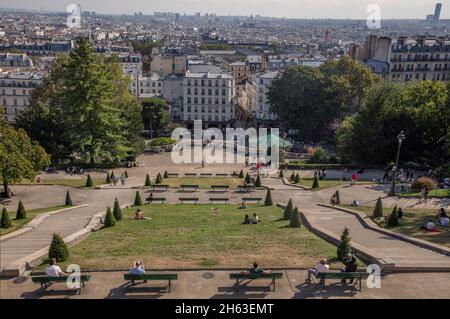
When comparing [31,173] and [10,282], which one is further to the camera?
[31,173]

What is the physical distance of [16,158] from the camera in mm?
37938

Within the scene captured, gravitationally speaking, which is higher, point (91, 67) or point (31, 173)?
point (91, 67)

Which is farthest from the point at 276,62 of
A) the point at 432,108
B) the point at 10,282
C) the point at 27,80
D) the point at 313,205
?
the point at 10,282

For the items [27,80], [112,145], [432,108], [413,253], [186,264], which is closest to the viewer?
[186,264]

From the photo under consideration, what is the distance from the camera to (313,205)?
37.8 m

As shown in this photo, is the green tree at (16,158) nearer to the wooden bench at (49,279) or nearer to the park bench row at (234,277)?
the park bench row at (234,277)

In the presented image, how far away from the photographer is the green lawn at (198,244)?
21297 mm

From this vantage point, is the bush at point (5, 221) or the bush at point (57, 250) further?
the bush at point (5, 221)

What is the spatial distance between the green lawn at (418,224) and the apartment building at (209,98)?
73.7 m

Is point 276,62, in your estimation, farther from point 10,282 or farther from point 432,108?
point 10,282

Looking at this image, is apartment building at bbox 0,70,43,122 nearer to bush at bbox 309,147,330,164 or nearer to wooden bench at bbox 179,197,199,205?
bush at bbox 309,147,330,164

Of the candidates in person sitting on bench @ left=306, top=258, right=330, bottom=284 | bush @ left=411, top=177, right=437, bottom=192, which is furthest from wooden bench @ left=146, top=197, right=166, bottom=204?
bush @ left=411, top=177, right=437, bottom=192

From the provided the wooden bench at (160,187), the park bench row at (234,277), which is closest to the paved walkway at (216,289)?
the park bench row at (234,277)
